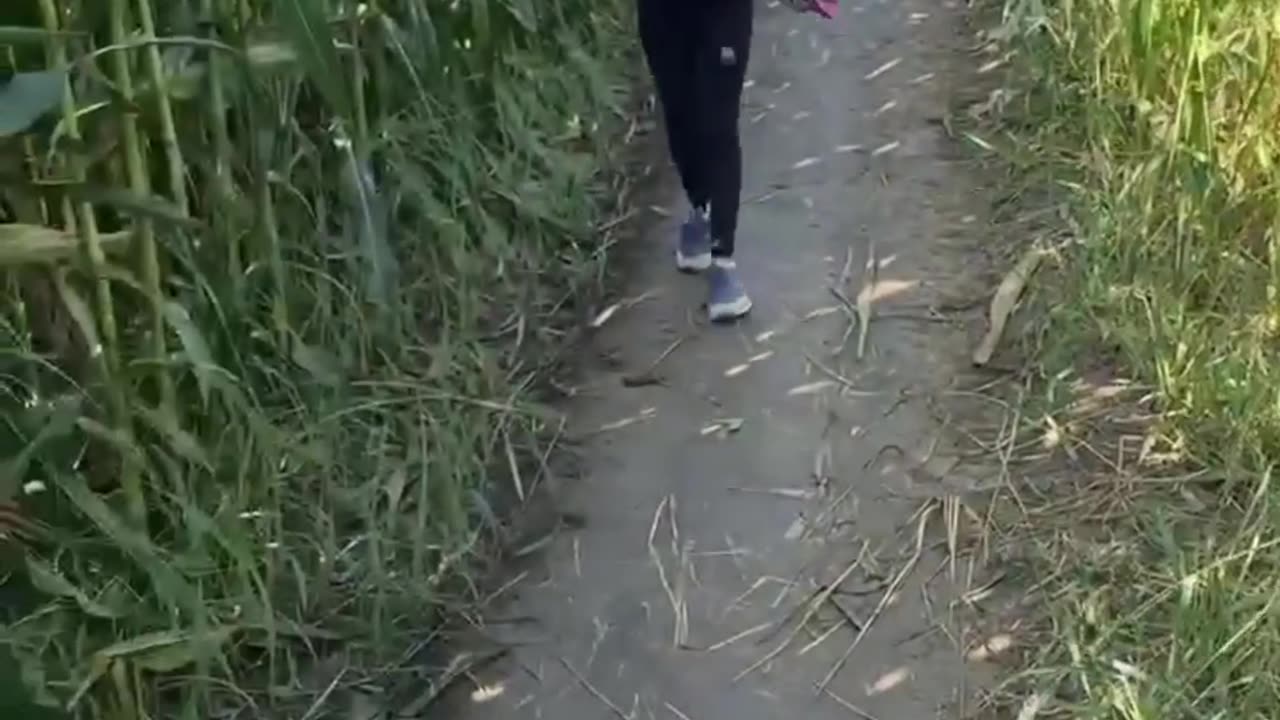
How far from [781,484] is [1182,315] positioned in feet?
1.86

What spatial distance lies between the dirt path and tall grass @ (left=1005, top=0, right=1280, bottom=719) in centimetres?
18

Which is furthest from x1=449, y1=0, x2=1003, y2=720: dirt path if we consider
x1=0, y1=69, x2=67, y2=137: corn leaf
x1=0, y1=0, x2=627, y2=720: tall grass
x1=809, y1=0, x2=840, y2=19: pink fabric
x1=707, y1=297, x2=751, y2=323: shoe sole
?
x1=0, y1=69, x2=67, y2=137: corn leaf

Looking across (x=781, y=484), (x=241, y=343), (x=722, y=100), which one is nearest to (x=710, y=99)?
(x=722, y=100)

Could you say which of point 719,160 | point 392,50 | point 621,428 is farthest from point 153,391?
point 719,160

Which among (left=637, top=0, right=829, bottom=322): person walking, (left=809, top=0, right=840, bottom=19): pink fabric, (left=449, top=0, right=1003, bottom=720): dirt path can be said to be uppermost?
(left=809, top=0, right=840, bottom=19): pink fabric

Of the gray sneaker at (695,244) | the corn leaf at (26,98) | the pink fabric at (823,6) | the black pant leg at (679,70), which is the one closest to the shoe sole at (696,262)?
the gray sneaker at (695,244)

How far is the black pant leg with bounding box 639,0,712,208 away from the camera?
2.59m

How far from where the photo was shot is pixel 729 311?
2.65m

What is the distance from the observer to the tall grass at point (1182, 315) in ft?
5.74

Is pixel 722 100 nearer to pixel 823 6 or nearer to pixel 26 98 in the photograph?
pixel 823 6

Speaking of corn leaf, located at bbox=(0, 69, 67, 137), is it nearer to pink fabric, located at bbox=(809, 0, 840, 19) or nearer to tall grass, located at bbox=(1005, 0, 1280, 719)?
tall grass, located at bbox=(1005, 0, 1280, 719)

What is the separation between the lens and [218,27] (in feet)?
5.33

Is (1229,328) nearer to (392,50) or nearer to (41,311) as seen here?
(392,50)

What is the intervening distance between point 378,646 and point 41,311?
1.75 feet
